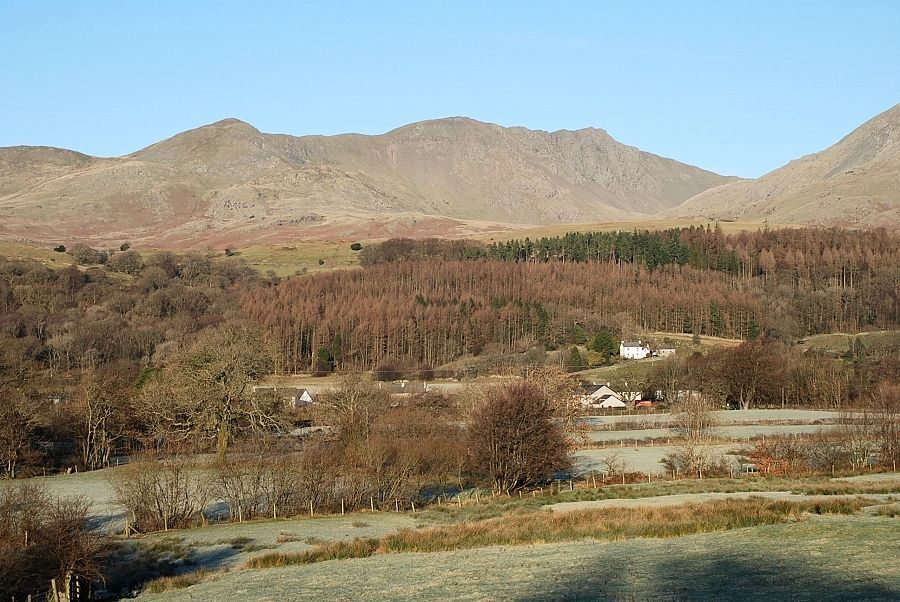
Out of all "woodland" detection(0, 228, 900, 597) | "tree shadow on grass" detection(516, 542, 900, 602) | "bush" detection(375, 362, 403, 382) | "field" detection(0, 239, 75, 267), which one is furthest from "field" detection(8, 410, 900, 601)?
"field" detection(0, 239, 75, 267)

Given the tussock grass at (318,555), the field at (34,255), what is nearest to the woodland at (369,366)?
the tussock grass at (318,555)

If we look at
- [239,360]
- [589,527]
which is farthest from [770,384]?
[589,527]

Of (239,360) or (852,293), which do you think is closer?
(239,360)

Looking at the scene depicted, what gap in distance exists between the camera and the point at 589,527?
105 feet

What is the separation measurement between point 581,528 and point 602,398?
71.6 meters

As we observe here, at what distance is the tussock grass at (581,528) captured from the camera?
3045 centimetres

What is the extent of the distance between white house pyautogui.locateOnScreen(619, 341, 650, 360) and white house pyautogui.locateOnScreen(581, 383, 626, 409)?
24.2 metres

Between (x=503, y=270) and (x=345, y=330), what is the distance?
4813 centimetres

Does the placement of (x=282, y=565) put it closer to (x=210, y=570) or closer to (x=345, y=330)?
(x=210, y=570)

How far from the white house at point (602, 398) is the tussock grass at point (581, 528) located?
64.9m

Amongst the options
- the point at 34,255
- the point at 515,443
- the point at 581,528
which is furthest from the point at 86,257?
the point at 581,528

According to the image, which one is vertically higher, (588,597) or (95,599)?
(588,597)

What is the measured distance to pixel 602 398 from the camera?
103 meters

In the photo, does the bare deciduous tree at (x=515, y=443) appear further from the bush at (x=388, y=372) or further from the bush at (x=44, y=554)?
the bush at (x=388, y=372)
